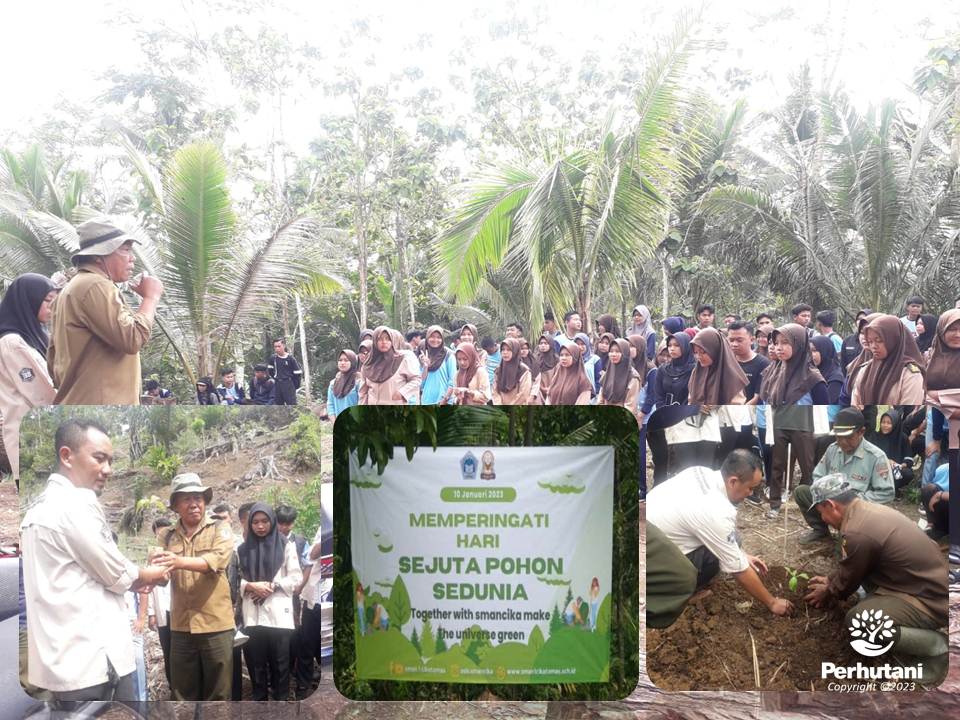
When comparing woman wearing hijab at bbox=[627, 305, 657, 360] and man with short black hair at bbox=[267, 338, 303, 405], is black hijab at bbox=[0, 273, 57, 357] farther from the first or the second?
woman wearing hijab at bbox=[627, 305, 657, 360]

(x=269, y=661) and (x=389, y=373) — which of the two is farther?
(x=389, y=373)

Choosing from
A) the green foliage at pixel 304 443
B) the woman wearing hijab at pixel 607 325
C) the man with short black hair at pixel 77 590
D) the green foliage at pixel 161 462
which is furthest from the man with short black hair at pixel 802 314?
the man with short black hair at pixel 77 590

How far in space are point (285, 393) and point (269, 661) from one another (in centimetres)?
139

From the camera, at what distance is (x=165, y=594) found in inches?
149

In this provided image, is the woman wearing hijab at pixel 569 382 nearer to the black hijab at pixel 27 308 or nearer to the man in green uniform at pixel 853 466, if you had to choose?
the man in green uniform at pixel 853 466

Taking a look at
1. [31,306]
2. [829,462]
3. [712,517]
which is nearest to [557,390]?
[712,517]

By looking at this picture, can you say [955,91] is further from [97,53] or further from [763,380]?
[97,53]

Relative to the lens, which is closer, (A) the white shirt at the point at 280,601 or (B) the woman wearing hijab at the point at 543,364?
(A) the white shirt at the point at 280,601

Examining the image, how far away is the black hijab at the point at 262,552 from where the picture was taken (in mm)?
3811

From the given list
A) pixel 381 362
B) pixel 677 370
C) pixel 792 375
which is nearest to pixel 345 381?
pixel 381 362

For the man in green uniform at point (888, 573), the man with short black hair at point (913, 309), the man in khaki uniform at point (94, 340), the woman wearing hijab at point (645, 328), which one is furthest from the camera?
the woman wearing hijab at point (645, 328)

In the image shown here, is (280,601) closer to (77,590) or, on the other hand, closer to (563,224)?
(77,590)

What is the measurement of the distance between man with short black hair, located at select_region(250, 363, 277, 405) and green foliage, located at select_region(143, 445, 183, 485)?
0.54 m

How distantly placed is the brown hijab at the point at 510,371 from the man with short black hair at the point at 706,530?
40.5 inches
